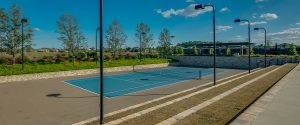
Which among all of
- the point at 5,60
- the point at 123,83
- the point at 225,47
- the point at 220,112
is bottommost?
the point at 123,83

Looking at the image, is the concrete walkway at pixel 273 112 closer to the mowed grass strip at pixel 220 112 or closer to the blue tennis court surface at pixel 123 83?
the mowed grass strip at pixel 220 112

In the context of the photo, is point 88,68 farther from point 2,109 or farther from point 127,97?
point 2,109

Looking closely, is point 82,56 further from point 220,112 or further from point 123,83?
point 220,112

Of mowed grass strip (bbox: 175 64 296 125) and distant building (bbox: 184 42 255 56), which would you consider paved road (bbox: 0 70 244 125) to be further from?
distant building (bbox: 184 42 255 56)

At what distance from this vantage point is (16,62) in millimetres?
35406

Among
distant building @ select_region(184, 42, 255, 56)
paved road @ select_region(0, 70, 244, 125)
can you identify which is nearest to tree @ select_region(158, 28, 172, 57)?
distant building @ select_region(184, 42, 255, 56)

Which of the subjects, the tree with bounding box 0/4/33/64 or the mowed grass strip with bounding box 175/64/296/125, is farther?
the tree with bounding box 0/4/33/64

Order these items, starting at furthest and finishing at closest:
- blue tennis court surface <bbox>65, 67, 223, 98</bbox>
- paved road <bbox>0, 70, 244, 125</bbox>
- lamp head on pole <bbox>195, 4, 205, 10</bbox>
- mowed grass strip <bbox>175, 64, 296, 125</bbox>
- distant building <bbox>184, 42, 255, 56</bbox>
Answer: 1. distant building <bbox>184, 42, 255, 56</bbox>
2. blue tennis court surface <bbox>65, 67, 223, 98</bbox>
3. lamp head on pole <bbox>195, 4, 205, 10</bbox>
4. paved road <bbox>0, 70, 244, 125</bbox>
5. mowed grass strip <bbox>175, 64, 296, 125</bbox>

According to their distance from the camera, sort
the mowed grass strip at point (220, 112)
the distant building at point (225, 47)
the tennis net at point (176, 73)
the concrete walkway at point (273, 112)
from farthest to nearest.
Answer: the distant building at point (225, 47) → the tennis net at point (176, 73) → the mowed grass strip at point (220, 112) → the concrete walkway at point (273, 112)

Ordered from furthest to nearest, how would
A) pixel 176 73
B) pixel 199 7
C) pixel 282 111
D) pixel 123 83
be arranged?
pixel 176 73
pixel 123 83
pixel 199 7
pixel 282 111

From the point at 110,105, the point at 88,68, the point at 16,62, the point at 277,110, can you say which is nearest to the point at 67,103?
the point at 110,105

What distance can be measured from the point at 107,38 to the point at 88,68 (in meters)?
17.6

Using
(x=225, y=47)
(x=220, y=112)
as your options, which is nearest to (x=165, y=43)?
(x=225, y=47)

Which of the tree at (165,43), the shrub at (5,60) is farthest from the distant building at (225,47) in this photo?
the shrub at (5,60)
